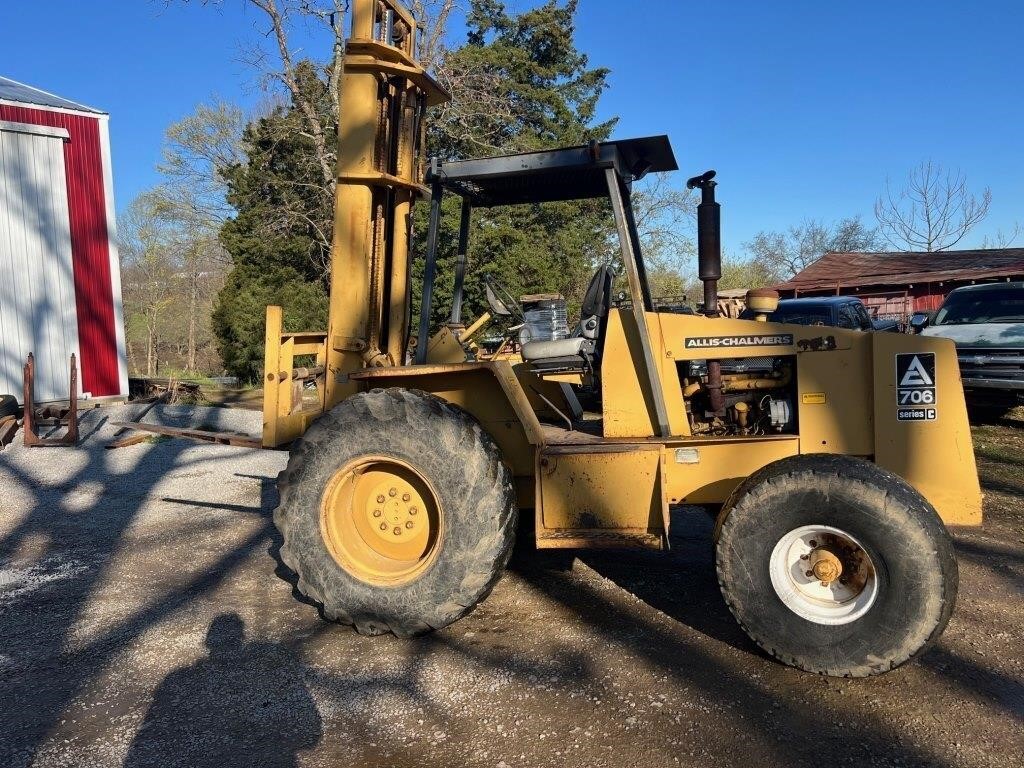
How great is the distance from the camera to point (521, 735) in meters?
3.05

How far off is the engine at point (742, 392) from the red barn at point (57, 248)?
A: 12.8 meters

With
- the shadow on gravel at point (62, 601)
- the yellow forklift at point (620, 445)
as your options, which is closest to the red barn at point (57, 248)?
the shadow on gravel at point (62, 601)

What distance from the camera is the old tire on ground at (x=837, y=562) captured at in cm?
321

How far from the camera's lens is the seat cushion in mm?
4168

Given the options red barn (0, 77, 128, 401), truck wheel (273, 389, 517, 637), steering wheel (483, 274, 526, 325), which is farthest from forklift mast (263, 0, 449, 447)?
red barn (0, 77, 128, 401)

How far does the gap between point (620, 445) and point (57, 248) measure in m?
13.3

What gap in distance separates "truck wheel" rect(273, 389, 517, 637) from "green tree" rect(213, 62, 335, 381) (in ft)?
59.2

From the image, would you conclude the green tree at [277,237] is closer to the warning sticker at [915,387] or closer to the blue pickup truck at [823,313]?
the blue pickup truck at [823,313]

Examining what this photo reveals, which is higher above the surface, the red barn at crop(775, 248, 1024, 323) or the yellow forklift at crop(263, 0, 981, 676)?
the red barn at crop(775, 248, 1024, 323)

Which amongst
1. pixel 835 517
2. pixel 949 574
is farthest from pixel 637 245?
pixel 949 574

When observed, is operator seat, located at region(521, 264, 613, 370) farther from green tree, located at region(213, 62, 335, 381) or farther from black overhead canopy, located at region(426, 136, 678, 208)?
green tree, located at region(213, 62, 335, 381)

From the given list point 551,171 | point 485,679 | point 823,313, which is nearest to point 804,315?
point 823,313

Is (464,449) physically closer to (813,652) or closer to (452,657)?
(452,657)

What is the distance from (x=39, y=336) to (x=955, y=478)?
14334 mm
